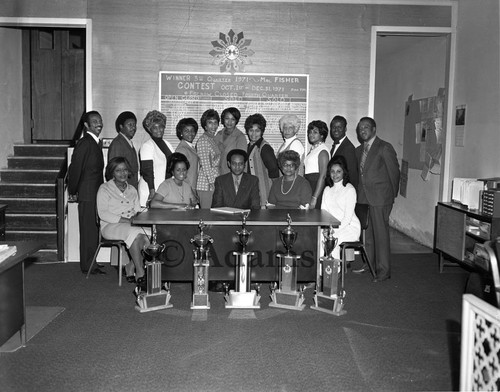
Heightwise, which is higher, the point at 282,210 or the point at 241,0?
the point at 241,0

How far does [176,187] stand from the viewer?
5.78m

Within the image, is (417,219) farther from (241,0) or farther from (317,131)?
(241,0)

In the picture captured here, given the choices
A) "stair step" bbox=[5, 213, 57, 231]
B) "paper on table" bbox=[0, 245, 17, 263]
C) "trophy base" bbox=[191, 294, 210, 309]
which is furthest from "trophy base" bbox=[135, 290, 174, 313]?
"stair step" bbox=[5, 213, 57, 231]

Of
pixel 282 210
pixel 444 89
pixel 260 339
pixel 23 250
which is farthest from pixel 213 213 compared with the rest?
pixel 444 89

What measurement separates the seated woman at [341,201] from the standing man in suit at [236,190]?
0.71 m

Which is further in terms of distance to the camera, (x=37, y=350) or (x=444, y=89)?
(x=444, y=89)

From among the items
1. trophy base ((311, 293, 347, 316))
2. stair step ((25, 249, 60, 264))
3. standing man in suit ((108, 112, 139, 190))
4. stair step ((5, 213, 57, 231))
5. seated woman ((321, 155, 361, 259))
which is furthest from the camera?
stair step ((5, 213, 57, 231))

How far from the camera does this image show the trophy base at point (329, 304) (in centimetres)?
490

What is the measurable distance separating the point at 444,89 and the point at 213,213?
154 inches

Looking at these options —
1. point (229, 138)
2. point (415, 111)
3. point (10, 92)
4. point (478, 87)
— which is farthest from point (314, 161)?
point (10, 92)

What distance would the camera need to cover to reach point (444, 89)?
302 inches

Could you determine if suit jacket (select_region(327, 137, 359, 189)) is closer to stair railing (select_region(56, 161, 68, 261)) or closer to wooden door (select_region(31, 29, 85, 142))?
stair railing (select_region(56, 161, 68, 261))

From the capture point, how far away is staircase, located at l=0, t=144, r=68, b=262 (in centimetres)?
745

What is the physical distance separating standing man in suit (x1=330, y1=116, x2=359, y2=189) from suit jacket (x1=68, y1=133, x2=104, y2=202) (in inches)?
98.5
